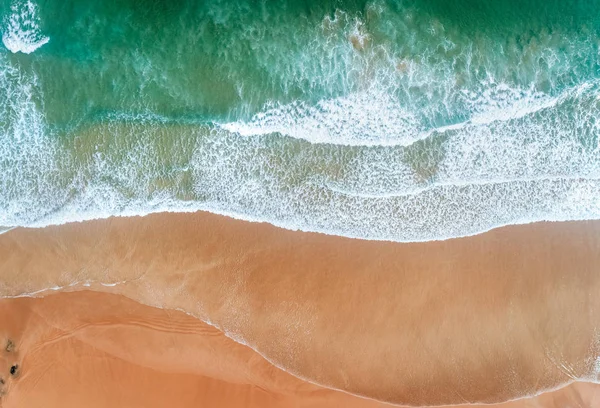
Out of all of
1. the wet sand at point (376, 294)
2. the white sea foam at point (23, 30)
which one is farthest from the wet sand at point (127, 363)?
the white sea foam at point (23, 30)


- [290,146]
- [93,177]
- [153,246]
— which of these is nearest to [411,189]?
[290,146]

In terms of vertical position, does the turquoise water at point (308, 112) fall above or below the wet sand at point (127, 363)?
above

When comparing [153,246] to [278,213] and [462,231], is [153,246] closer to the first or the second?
[278,213]

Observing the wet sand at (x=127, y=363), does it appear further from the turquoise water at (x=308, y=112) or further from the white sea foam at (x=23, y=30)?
the white sea foam at (x=23, y=30)

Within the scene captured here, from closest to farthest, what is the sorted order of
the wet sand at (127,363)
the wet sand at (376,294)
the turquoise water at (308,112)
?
the wet sand at (376,294)
the wet sand at (127,363)
the turquoise water at (308,112)

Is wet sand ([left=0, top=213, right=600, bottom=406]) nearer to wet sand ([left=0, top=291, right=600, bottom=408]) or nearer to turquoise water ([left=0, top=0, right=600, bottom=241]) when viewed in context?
wet sand ([left=0, top=291, right=600, bottom=408])

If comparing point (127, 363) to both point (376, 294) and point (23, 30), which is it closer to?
point (376, 294)

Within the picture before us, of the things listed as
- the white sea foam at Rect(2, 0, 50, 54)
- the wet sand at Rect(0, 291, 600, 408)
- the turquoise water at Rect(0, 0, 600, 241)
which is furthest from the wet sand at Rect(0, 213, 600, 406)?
the white sea foam at Rect(2, 0, 50, 54)
